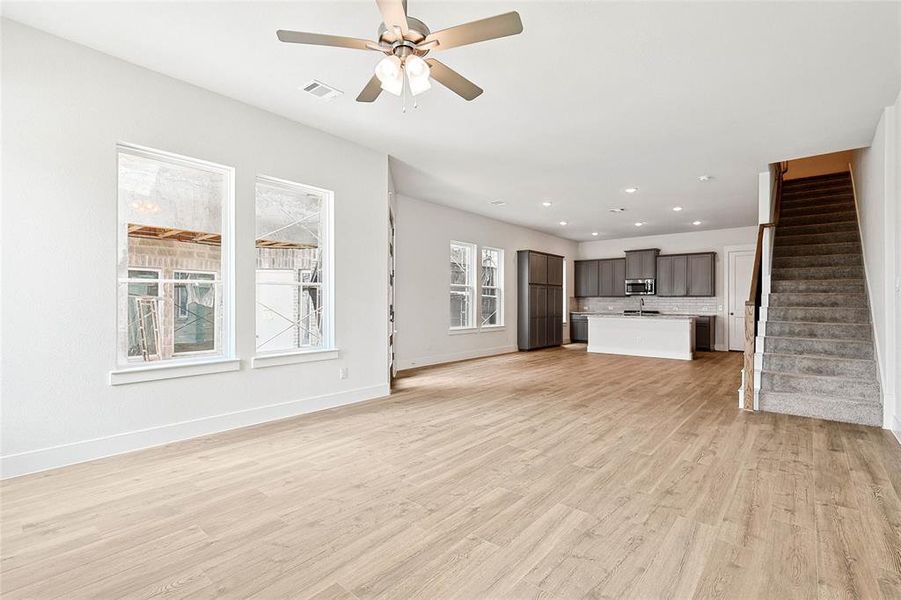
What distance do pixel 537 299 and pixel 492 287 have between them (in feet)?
4.30

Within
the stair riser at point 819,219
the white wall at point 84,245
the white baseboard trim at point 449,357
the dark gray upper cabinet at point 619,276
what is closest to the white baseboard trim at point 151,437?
the white wall at point 84,245

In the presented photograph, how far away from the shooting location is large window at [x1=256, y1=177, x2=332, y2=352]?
4129 mm

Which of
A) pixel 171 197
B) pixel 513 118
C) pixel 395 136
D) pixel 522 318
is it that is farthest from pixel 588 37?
pixel 522 318

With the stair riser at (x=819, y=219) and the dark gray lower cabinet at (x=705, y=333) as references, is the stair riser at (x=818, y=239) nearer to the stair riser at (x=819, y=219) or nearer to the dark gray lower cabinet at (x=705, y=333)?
the stair riser at (x=819, y=219)

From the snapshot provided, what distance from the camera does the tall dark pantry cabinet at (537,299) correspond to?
9602 millimetres

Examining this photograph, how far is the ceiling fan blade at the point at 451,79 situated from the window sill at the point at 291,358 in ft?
9.38

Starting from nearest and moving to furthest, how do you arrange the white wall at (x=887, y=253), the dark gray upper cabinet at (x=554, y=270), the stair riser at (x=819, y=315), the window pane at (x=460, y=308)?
the white wall at (x=887, y=253) → the stair riser at (x=819, y=315) → the window pane at (x=460, y=308) → the dark gray upper cabinet at (x=554, y=270)

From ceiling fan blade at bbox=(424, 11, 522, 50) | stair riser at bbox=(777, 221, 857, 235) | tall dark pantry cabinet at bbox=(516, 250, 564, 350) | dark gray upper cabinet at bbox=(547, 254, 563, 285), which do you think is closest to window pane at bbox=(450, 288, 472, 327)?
tall dark pantry cabinet at bbox=(516, 250, 564, 350)

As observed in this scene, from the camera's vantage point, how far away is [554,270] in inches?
413

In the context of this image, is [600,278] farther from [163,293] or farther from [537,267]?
[163,293]

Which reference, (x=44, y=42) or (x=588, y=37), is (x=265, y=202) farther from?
(x=588, y=37)

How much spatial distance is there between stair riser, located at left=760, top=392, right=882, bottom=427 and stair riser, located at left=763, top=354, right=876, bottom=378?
1.29 feet

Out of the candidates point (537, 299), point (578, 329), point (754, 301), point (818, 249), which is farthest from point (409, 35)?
point (578, 329)

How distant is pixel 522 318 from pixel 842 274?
5.44 metres
